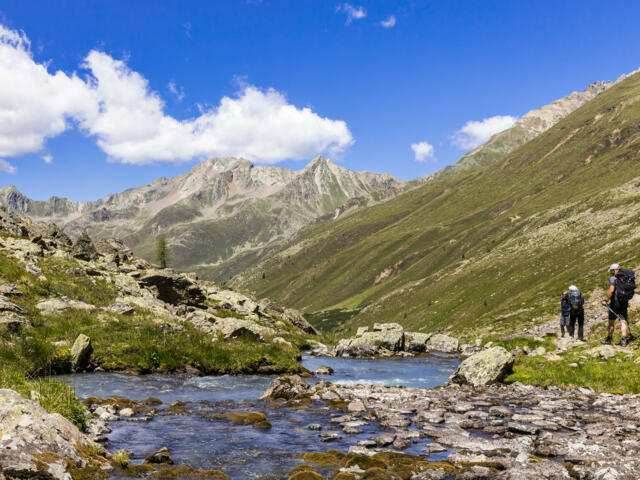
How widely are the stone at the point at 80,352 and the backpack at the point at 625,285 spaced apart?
34.5 metres

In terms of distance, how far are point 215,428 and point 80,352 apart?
1424 cm

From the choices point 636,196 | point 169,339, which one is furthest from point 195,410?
point 636,196

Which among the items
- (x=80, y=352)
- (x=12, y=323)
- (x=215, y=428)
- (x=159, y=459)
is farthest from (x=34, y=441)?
(x=12, y=323)

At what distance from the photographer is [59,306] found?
3294 cm

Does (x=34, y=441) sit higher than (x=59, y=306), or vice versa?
(x=59, y=306)

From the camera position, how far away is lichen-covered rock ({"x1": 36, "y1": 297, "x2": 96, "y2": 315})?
104ft

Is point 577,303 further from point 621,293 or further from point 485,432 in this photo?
point 485,432

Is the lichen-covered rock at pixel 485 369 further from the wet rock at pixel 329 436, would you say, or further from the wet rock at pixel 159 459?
the wet rock at pixel 159 459

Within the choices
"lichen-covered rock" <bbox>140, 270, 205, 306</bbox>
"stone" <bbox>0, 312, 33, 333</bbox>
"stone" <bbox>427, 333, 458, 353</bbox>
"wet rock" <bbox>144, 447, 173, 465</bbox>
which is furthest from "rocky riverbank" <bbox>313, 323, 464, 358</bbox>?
"wet rock" <bbox>144, 447, 173, 465</bbox>

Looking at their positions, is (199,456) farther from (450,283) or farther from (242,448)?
(450,283)

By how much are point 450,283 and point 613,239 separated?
206 feet

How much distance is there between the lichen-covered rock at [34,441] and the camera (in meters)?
8.82

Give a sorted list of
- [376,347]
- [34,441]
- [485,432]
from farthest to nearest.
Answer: [376,347] < [485,432] < [34,441]

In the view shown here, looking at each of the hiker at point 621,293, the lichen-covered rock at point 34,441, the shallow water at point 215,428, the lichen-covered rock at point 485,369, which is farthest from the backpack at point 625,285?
the lichen-covered rock at point 34,441
